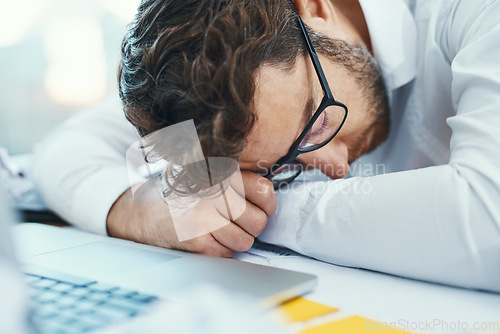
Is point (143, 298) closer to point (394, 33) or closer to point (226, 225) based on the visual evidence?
point (226, 225)

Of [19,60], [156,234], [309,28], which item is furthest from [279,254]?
[19,60]

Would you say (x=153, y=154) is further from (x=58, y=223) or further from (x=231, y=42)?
(x=58, y=223)

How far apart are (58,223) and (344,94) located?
0.56m

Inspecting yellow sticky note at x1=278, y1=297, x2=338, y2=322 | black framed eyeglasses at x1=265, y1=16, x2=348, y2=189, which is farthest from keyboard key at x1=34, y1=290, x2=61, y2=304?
black framed eyeglasses at x1=265, y1=16, x2=348, y2=189

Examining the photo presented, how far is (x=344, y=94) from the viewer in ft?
1.92

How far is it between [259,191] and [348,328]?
23cm

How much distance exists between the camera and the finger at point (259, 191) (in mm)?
475

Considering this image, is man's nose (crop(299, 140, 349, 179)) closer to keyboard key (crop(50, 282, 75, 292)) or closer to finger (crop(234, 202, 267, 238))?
finger (crop(234, 202, 267, 238))

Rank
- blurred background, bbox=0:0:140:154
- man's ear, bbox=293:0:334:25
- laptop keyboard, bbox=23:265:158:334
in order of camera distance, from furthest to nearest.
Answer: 1. blurred background, bbox=0:0:140:154
2. man's ear, bbox=293:0:334:25
3. laptop keyboard, bbox=23:265:158:334

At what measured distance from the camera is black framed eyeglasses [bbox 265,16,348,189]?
509 millimetres

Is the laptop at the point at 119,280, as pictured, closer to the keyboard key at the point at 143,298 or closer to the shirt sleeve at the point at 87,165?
the keyboard key at the point at 143,298

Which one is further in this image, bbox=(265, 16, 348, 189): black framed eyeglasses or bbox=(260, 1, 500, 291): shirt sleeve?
bbox=(265, 16, 348, 189): black framed eyeglasses

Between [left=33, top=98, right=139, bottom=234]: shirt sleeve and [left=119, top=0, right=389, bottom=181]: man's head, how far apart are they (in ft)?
0.53

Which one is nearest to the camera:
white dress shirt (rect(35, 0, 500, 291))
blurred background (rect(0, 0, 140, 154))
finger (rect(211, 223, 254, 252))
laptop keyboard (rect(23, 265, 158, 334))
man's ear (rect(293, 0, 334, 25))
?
laptop keyboard (rect(23, 265, 158, 334))
